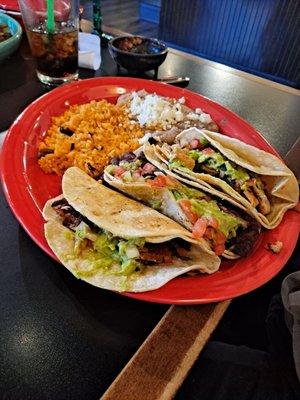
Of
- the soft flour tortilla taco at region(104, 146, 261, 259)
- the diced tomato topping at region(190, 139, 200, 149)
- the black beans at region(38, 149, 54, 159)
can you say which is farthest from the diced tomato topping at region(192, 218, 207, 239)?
the black beans at region(38, 149, 54, 159)

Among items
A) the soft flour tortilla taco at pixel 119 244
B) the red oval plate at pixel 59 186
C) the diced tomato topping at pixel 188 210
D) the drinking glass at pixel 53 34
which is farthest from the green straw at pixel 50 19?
the diced tomato topping at pixel 188 210

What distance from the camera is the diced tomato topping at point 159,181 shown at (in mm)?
1084

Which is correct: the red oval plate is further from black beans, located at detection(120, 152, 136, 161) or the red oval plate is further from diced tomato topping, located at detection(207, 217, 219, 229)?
black beans, located at detection(120, 152, 136, 161)

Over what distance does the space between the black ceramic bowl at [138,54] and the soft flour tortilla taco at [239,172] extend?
0.62 metres

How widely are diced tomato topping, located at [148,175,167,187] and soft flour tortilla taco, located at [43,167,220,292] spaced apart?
0.08 meters

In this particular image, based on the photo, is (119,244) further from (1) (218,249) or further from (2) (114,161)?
(2) (114,161)

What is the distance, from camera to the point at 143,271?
0.90 metres

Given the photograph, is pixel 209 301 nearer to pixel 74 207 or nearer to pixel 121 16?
pixel 74 207

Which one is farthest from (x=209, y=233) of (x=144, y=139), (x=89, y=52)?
(x=89, y=52)

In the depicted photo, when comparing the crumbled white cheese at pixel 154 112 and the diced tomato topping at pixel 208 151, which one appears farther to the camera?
the crumbled white cheese at pixel 154 112

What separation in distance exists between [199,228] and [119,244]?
9.3 inches

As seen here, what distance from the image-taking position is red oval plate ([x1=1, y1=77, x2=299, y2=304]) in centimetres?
Answer: 88

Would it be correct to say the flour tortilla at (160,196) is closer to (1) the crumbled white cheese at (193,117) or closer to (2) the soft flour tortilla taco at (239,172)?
(2) the soft flour tortilla taco at (239,172)

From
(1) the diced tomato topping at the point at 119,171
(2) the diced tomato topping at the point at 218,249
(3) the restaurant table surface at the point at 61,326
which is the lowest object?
(3) the restaurant table surface at the point at 61,326
